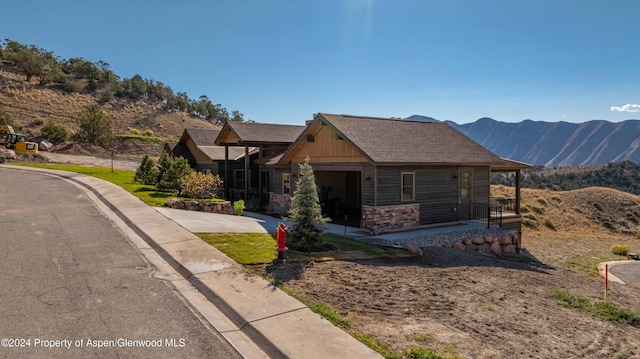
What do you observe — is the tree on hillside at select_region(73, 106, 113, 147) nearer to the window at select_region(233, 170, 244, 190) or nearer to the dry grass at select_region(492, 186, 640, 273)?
the window at select_region(233, 170, 244, 190)

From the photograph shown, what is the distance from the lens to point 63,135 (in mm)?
48812

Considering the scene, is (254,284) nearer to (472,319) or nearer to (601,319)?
(472,319)

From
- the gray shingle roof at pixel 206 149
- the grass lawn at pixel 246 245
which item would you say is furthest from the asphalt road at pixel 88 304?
the gray shingle roof at pixel 206 149

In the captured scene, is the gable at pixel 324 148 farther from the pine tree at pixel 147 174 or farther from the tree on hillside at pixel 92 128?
the tree on hillside at pixel 92 128

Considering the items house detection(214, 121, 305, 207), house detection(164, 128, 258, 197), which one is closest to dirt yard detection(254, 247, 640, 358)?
house detection(214, 121, 305, 207)

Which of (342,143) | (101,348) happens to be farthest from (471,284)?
(342,143)

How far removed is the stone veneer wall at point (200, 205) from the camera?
17.8 metres

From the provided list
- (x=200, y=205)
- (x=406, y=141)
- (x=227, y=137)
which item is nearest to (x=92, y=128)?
(x=227, y=137)

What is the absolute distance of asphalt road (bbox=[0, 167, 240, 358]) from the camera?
499 centimetres

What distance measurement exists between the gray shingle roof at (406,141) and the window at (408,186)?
0.85 metres

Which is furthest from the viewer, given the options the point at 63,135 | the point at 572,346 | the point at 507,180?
the point at 507,180

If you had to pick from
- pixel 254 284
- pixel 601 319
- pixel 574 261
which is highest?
pixel 254 284

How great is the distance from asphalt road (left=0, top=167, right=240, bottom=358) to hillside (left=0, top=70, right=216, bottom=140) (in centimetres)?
5033

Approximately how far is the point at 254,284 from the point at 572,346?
17.5 ft
